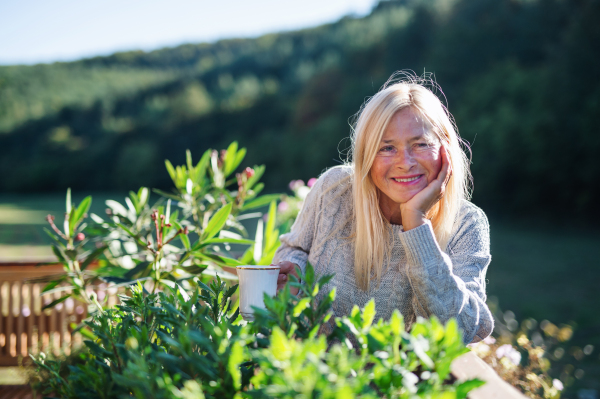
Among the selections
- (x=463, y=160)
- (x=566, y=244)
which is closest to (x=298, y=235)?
(x=463, y=160)

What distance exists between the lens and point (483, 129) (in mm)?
15648

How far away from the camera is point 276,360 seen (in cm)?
59

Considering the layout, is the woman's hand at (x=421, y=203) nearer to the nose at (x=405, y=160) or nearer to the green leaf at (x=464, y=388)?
the nose at (x=405, y=160)

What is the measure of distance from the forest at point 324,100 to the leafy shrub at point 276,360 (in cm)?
100

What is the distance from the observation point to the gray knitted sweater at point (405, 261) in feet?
3.83

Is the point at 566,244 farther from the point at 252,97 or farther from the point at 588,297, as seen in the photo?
the point at 252,97

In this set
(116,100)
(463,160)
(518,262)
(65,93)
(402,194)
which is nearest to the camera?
(402,194)

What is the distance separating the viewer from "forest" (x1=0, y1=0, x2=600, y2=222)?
13.4 m

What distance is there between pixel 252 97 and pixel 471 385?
39.0 metres

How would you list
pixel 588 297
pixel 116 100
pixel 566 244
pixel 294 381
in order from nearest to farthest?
pixel 294 381, pixel 588 297, pixel 566 244, pixel 116 100

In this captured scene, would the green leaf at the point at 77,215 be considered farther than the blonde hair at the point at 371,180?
Yes

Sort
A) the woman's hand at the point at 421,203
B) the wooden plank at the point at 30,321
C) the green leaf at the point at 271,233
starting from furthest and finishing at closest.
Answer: the wooden plank at the point at 30,321
the green leaf at the point at 271,233
the woman's hand at the point at 421,203

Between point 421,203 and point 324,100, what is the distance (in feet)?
99.8

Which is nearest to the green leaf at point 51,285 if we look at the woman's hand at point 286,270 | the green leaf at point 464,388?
the woman's hand at point 286,270
